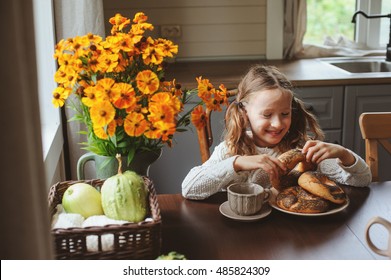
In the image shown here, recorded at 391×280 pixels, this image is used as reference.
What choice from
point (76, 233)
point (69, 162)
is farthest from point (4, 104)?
point (69, 162)

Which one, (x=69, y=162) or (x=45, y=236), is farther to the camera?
(x=69, y=162)

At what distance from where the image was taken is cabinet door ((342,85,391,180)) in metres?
2.54

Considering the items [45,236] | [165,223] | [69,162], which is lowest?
[69,162]

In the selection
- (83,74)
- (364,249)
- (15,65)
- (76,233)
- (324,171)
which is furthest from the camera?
(324,171)

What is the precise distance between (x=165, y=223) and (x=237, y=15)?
2.06 m

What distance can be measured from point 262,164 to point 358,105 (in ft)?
4.56

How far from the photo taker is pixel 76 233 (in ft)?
3.22

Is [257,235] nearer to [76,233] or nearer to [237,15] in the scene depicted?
[76,233]

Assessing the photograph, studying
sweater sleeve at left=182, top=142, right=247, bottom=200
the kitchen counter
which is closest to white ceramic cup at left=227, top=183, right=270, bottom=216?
sweater sleeve at left=182, top=142, right=247, bottom=200

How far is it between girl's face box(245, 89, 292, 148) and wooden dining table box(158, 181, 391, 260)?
312mm

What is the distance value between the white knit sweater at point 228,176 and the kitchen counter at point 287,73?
3.16 feet

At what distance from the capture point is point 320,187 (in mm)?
1243

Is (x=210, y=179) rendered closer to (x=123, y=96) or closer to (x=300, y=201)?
(x=300, y=201)

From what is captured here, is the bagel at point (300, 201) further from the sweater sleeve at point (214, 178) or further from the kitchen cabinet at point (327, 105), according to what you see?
the kitchen cabinet at point (327, 105)
